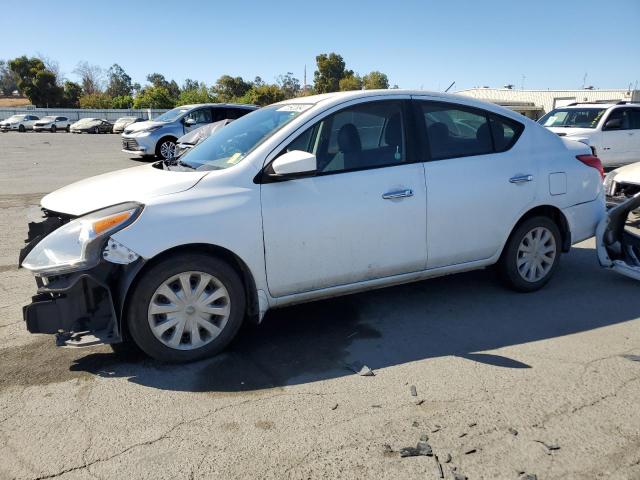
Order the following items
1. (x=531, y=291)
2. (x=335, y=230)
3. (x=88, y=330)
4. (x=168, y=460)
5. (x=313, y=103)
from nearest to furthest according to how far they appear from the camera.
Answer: (x=168, y=460)
(x=88, y=330)
(x=335, y=230)
(x=313, y=103)
(x=531, y=291)

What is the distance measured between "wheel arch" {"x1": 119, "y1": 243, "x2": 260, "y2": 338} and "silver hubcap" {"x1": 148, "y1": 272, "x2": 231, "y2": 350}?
0.15 m

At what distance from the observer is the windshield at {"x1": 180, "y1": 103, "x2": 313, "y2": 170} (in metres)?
4.05

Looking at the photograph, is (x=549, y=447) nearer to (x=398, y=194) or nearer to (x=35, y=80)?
(x=398, y=194)

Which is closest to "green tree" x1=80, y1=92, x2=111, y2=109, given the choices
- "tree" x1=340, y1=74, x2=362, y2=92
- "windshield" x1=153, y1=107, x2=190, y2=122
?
"tree" x1=340, y1=74, x2=362, y2=92

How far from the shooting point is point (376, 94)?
4352 millimetres

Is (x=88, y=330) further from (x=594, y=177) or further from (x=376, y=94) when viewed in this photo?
(x=594, y=177)

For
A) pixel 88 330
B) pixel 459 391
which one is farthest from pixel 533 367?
pixel 88 330

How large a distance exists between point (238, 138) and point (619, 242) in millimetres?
3878

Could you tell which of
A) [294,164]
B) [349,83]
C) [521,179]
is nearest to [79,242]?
[294,164]

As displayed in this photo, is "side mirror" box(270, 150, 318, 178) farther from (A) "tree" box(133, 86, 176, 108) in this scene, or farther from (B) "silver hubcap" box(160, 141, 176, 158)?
(A) "tree" box(133, 86, 176, 108)

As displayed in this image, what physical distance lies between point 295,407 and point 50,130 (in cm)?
4904

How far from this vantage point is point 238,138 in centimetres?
432

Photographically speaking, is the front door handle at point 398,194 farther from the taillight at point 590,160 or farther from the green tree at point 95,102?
the green tree at point 95,102

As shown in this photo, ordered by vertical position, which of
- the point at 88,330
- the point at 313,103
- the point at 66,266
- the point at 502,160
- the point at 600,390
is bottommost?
the point at 600,390
